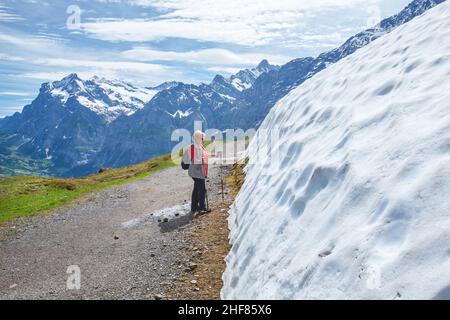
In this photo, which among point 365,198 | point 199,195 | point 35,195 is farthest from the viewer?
point 35,195

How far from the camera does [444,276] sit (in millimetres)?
4754

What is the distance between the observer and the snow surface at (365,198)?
5434 mm

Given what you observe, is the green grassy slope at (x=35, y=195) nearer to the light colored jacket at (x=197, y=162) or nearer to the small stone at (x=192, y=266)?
the light colored jacket at (x=197, y=162)

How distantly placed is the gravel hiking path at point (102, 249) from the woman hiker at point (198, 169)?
0.97 metres

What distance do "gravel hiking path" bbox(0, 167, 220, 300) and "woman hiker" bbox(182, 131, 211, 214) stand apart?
0.97 meters

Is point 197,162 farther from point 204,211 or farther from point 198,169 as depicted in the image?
point 204,211

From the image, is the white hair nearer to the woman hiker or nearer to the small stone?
the woman hiker

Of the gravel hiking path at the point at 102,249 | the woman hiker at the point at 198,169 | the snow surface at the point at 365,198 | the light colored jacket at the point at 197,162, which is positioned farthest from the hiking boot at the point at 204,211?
the snow surface at the point at 365,198

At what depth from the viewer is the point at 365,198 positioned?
22.6ft

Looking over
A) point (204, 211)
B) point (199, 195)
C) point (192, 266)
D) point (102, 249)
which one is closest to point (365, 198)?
point (192, 266)

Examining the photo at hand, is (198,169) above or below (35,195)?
above

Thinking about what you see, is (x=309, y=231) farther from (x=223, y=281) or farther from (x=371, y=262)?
(x=223, y=281)

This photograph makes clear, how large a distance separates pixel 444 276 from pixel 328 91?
1111cm

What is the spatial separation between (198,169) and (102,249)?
575cm
